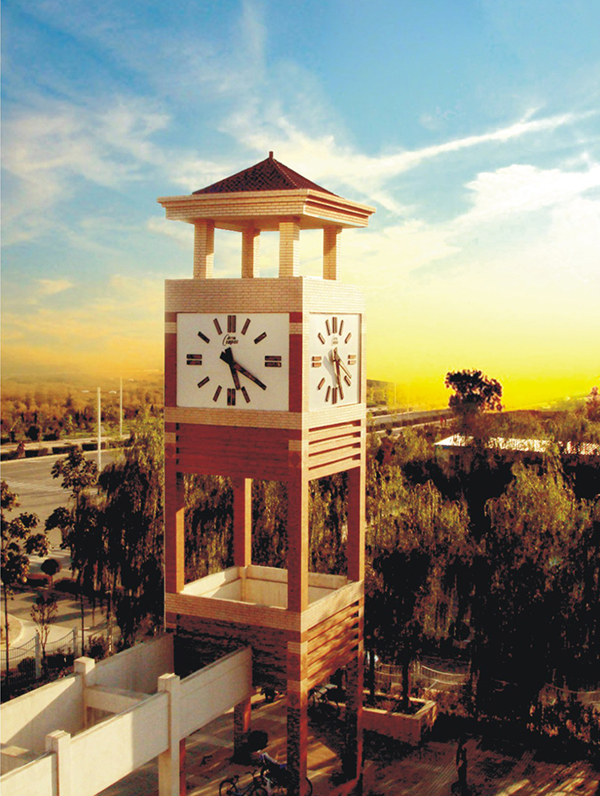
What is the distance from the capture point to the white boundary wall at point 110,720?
41.8 ft

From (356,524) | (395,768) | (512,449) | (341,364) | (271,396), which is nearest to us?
(271,396)

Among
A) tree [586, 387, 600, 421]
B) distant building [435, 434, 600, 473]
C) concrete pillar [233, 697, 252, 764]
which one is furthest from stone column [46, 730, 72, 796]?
tree [586, 387, 600, 421]

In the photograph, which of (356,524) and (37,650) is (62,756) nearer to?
(356,524)

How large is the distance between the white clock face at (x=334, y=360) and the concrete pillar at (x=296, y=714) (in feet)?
15.7

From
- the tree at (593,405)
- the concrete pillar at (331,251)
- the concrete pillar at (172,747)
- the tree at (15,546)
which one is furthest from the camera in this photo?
the tree at (593,405)

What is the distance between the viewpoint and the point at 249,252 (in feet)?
62.9

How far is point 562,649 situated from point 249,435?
10.5m

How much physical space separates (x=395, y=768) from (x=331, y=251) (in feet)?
38.5

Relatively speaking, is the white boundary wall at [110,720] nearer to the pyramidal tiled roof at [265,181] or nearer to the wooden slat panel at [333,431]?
the wooden slat panel at [333,431]

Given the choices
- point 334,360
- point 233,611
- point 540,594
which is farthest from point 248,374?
point 540,594

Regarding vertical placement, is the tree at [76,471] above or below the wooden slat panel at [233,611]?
above

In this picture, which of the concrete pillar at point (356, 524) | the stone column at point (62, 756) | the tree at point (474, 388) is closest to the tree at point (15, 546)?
the concrete pillar at point (356, 524)

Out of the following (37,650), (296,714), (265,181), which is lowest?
(37,650)

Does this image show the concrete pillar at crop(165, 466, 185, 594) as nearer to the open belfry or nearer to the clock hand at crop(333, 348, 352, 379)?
the open belfry
